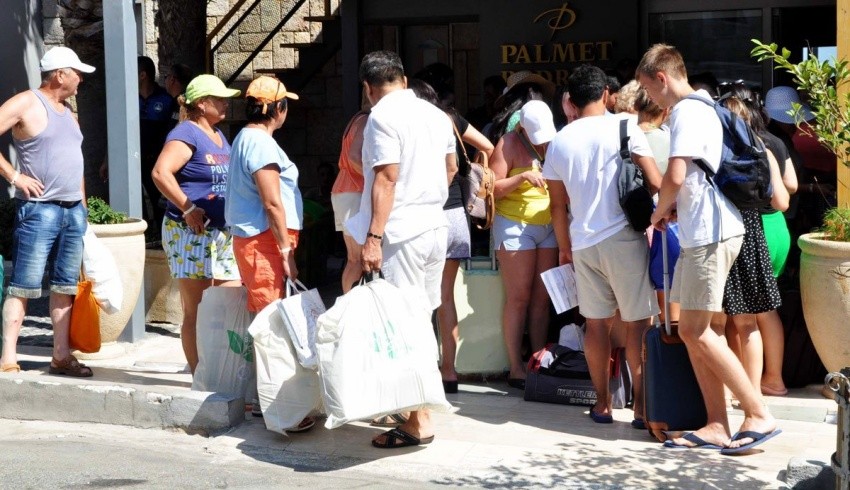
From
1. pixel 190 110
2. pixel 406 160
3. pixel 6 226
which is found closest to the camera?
pixel 406 160

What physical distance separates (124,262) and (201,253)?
153 centimetres

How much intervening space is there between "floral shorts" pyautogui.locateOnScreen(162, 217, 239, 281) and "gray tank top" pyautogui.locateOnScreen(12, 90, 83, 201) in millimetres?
769

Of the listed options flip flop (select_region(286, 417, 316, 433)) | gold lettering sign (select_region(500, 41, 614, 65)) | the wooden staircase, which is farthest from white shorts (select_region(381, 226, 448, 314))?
the wooden staircase

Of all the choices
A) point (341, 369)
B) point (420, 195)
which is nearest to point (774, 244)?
point (420, 195)

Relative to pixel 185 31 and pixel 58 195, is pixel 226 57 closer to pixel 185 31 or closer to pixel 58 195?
pixel 185 31

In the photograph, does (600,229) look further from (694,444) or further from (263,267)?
(263,267)

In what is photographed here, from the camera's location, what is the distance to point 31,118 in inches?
270

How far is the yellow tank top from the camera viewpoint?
690 centimetres

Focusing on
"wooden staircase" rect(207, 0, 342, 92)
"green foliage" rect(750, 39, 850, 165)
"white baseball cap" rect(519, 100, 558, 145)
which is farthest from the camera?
"wooden staircase" rect(207, 0, 342, 92)

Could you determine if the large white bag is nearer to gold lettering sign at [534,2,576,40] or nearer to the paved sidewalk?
the paved sidewalk

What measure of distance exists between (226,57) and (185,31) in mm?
4020

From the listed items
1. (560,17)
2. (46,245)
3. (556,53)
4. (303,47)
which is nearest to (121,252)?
(46,245)

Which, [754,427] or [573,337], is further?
[573,337]

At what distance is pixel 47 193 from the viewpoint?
22.8 ft
